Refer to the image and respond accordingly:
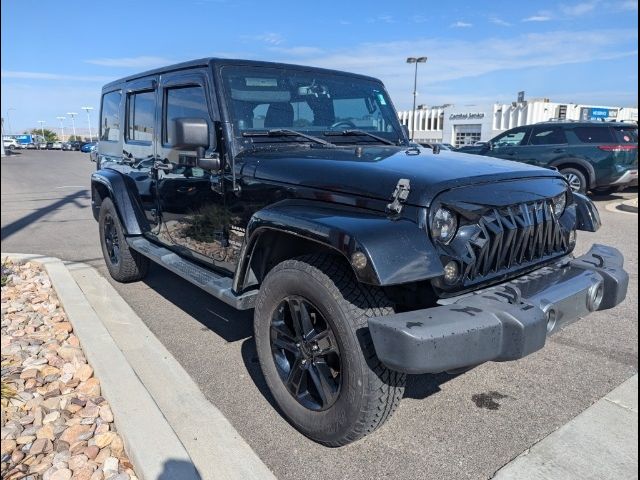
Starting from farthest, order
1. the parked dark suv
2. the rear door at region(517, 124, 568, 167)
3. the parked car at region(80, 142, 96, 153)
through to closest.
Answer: the rear door at region(517, 124, 568, 167), the parked dark suv, the parked car at region(80, 142, 96, 153)

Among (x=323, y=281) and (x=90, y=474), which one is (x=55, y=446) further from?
(x=323, y=281)

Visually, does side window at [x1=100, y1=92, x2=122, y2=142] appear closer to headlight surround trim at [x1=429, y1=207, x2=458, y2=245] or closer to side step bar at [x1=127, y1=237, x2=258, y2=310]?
side step bar at [x1=127, y1=237, x2=258, y2=310]

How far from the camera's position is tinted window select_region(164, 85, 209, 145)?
3607 mm

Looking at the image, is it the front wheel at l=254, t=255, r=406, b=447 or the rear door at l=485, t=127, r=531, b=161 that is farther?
the rear door at l=485, t=127, r=531, b=161

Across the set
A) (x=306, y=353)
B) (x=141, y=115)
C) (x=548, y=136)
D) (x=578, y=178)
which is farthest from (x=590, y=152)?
(x=306, y=353)

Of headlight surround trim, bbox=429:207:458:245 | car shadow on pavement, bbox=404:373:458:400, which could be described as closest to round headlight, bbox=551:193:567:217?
headlight surround trim, bbox=429:207:458:245

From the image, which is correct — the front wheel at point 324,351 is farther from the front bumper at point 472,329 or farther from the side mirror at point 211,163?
the side mirror at point 211,163

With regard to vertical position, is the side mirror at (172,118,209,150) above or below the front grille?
above

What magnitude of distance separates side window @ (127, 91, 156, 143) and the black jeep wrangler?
0.34 meters

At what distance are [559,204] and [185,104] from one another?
8.97ft

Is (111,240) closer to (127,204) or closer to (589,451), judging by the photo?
(127,204)

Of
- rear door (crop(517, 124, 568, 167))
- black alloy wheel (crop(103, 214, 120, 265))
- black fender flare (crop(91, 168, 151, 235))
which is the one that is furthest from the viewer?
rear door (crop(517, 124, 568, 167))

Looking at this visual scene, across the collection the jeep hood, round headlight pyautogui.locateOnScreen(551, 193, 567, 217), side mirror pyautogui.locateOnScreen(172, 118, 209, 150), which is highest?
side mirror pyautogui.locateOnScreen(172, 118, 209, 150)

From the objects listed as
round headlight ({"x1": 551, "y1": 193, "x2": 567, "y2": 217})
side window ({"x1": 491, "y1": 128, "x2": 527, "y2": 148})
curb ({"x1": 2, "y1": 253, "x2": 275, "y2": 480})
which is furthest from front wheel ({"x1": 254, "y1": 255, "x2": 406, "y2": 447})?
side window ({"x1": 491, "y1": 128, "x2": 527, "y2": 148})
